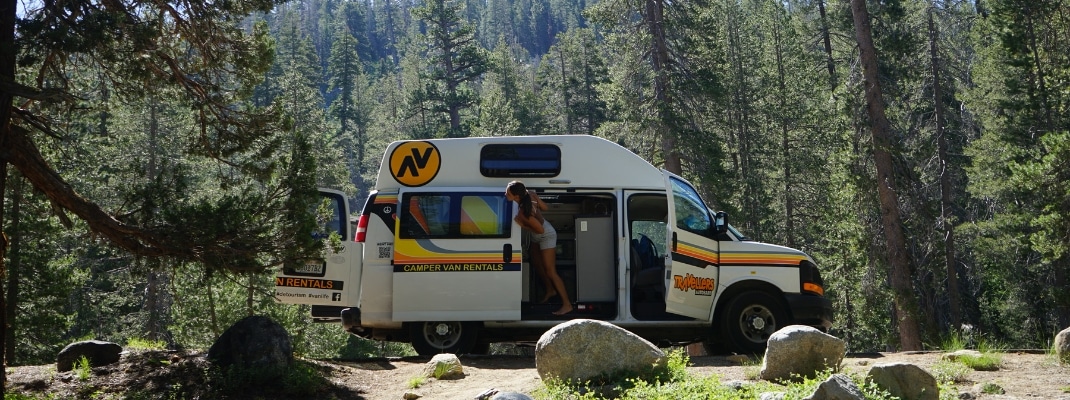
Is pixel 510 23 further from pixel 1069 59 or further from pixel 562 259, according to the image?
pixel 562 259

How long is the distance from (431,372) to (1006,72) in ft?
81.0

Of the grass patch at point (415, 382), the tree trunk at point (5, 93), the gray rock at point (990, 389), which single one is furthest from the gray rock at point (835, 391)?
the tree trunk at point (5, 93)

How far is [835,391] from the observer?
22.6ft

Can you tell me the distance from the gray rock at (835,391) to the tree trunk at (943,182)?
2229cm

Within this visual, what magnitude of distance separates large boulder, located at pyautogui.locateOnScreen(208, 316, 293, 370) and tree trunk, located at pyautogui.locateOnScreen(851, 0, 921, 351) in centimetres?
1499

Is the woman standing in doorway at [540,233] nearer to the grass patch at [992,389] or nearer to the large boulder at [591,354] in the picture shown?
the large boulder at [591,354]

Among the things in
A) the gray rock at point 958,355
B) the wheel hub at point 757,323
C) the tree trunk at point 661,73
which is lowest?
the gray rock at point 958,355

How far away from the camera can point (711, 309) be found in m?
12.0

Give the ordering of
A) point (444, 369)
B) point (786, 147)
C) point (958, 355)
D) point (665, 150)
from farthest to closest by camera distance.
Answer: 1. point (786, 147)
2. point (665, 150)
3. point (444, 369)
4. point (958, 355)

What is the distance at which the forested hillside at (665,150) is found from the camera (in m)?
9.23

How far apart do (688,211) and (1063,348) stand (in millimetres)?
4193

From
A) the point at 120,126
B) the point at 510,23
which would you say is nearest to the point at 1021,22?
the point at 120,126

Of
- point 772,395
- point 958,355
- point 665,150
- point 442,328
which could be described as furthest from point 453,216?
point 665,150

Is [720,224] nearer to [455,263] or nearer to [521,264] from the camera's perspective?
[521,264]
